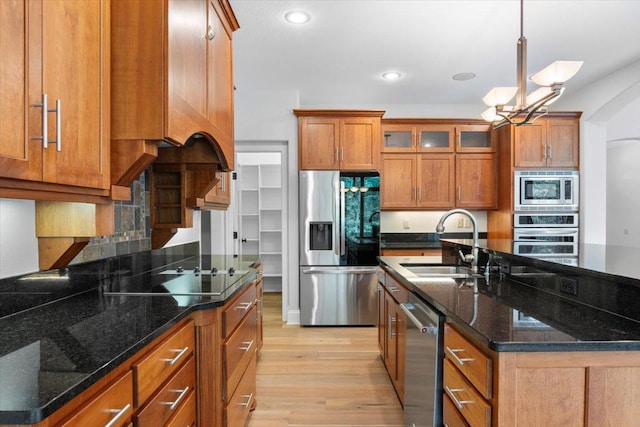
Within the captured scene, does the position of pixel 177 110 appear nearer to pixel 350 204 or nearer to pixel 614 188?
pixel 350 204

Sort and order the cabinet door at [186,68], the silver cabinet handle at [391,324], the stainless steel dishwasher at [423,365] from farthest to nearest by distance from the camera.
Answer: the silver cabinet handle at [391,324] → the stainless steel dishwasher at [423,365] → the cabinet door at [186,68]

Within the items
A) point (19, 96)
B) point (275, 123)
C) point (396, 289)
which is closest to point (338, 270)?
point (396, 289)

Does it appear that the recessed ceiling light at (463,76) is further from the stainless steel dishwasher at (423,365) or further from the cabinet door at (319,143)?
the stainless steel dishwasher at (423,365)

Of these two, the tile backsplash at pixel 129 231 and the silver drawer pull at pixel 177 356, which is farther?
the tile backsplash at pixel 129 231

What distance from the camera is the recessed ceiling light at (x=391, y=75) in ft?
12.0

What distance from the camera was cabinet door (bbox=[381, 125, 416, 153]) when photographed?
4398mm

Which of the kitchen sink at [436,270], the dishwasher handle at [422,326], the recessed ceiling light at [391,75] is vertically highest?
the recessed ceiling light at [391,75]

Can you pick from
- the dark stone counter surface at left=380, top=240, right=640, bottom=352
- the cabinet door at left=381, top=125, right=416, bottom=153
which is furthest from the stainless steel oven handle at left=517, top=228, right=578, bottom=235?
the dark stone counter surface at left=380, top=240, right=640, bottom=352

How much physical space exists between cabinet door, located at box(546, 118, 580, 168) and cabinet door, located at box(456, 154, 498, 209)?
0.63 m

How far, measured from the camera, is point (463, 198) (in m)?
4.42

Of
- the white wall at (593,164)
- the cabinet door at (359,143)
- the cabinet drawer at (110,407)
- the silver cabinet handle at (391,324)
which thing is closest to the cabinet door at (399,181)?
the cabinet door at (359,143)

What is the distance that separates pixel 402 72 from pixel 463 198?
68.8 inches

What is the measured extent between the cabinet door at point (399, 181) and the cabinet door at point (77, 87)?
11.5 ft

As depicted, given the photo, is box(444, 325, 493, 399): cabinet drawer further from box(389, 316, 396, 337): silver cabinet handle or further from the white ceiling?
the white ceiling
